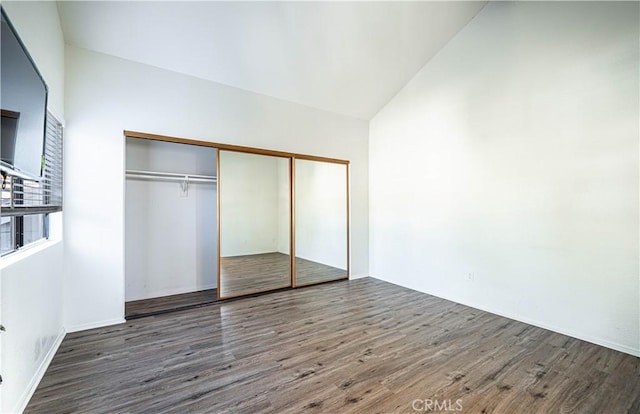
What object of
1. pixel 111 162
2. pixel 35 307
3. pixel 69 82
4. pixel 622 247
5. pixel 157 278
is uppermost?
pixel 69 82

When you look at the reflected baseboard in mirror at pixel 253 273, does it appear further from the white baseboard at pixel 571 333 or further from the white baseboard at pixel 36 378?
the white baseboard at pixel 571 333

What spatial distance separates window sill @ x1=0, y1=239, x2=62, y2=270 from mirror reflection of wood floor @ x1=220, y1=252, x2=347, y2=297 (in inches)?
73.0

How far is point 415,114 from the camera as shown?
4613mm

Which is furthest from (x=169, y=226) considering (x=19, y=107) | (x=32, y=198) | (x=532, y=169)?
(x=532, y=169)

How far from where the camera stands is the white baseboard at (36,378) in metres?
1.83

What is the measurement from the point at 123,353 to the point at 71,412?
2.47 feet

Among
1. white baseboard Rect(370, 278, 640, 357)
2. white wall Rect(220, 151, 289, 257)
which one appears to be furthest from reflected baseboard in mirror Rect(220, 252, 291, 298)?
white baseboard Rect(370, 278, 640, 357)

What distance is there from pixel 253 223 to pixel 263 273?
2.81 feet

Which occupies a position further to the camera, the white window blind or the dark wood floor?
the dark wood floor

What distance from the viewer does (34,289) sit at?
2086 millimetres

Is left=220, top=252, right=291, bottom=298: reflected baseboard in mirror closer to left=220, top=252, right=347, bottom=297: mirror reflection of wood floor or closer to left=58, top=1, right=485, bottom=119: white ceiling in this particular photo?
left=220, top=252, right=347, bottom=297: mirror reflection of wood floor

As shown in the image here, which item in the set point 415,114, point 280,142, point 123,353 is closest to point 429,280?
point 415,114

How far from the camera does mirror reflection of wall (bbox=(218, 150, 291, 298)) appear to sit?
4141mm

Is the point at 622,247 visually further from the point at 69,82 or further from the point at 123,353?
the point at 69,82
